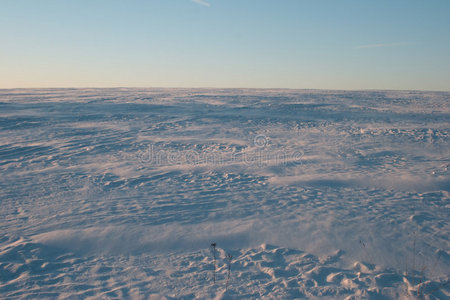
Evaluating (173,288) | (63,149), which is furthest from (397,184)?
(63,149)

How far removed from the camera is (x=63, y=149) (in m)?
8.64

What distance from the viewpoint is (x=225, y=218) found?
14.8 ft

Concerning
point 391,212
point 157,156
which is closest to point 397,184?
point 391,212

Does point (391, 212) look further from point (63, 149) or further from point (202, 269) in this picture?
point (63, 149)

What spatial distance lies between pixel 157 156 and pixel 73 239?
4274mm

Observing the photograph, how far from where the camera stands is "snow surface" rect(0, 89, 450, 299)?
3055 millimetres

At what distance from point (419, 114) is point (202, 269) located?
16.4m

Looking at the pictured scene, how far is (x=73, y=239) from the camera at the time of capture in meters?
3.90

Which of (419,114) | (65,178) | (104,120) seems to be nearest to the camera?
(65,178)

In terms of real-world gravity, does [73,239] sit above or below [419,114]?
below

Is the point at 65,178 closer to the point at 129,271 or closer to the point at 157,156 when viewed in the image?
the point at 157,156

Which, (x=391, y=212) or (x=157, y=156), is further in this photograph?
(x=157, y=156)

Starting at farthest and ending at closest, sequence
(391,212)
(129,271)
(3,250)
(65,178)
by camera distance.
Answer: (65,178), (391,212), (3,250), (129,271)

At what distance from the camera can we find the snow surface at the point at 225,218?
3.05 m
